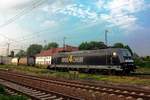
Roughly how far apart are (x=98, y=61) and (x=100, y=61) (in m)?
0.54

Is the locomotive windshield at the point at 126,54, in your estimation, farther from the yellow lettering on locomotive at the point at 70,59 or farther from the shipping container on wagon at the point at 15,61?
the shipping container on wagon at the point at 15,61

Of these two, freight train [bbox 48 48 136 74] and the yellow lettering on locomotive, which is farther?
the yellow lettering on locomotive

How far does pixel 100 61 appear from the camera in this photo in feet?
121

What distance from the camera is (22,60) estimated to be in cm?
8369

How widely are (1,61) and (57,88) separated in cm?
8193

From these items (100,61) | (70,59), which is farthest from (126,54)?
(70,59)

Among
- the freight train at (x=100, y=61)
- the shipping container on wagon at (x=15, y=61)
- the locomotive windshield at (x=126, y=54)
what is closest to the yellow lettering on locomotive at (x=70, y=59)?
the freight train at (x=100, y=61)

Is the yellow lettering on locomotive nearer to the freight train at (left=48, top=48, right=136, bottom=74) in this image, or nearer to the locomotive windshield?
the freight train at (left=48, top=48, right=136, bottom=74)

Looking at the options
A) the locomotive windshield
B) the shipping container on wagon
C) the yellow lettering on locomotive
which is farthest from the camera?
the shipping container on wagon

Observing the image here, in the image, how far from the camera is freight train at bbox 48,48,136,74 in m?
33.8

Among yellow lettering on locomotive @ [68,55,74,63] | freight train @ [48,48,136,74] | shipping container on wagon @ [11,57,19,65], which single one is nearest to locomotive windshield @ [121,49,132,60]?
freight train @ [48,48,136,74]

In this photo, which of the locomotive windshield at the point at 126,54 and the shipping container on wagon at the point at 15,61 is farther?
the shipping container on wagon at the point at 15,61

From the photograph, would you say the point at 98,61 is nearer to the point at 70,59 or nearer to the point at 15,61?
the point at 70,59

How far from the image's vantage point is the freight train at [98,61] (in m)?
33.8
